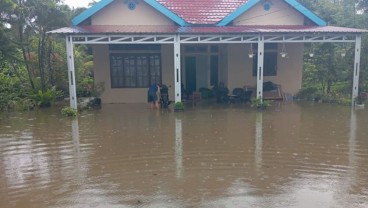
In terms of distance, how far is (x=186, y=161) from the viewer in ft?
24.5

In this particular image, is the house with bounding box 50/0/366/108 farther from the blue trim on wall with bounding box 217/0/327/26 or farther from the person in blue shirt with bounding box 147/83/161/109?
the person in blue shirt with bounding box 147/83/161/109

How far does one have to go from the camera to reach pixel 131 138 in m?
9.61

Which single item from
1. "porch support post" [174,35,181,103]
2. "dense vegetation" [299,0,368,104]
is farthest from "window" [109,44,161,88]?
"dense vegetation" [299,0,368,104]

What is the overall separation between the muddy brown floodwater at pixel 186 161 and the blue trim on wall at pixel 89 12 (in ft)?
16.8

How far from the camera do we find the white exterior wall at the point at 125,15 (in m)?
16.2

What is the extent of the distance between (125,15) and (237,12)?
16.5 ft

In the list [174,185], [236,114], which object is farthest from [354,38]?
[174,185]

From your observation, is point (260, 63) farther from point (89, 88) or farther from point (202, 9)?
point (89, 88)

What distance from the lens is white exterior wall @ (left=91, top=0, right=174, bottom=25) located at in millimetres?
16203

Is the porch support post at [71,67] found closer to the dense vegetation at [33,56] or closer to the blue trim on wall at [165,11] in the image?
the dense vegetation at [33,56]

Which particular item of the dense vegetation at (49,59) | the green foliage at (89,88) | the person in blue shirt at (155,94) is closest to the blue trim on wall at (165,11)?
the person in blue shirt at (155,94)

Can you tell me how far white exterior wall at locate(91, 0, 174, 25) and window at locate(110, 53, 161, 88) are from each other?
1473 mm

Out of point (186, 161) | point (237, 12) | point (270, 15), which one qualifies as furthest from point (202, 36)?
point (186, 161)

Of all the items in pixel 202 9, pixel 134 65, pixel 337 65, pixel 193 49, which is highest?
pixel 202 9
